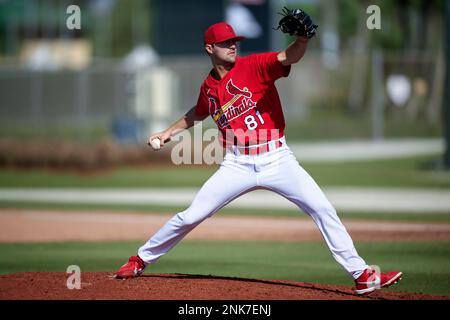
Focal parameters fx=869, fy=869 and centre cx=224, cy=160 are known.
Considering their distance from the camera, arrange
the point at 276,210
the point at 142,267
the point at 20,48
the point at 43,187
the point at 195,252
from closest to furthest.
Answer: the point at 142,267 → the point at 195,252 → the point at 276,210 → the point at 43,187 → the point at 20,48

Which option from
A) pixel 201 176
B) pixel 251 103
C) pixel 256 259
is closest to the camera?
pixel 251 103

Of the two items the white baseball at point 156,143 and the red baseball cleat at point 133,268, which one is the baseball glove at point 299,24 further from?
the red baseball cleat at point 133,268

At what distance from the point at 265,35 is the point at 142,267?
2275 centimetres

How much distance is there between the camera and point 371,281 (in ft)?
24.2

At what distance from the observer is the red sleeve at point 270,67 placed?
7359mm

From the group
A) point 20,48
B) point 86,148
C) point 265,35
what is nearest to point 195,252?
point 86,148

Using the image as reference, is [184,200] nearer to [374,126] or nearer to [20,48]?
Result: [374,126]

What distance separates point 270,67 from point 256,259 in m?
4.24

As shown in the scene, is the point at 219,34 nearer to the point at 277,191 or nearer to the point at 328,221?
the point at 277,191

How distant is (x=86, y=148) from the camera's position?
80.6 ft

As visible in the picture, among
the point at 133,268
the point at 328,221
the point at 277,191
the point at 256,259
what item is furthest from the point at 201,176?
the point at 328,221

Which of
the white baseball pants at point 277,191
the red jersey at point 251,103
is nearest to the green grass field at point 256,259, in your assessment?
the white baseball pants at point 277,191

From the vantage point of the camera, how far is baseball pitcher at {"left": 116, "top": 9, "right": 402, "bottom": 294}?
7.44 metres

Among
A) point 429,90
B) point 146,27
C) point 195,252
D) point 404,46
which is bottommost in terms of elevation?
point 195,252
